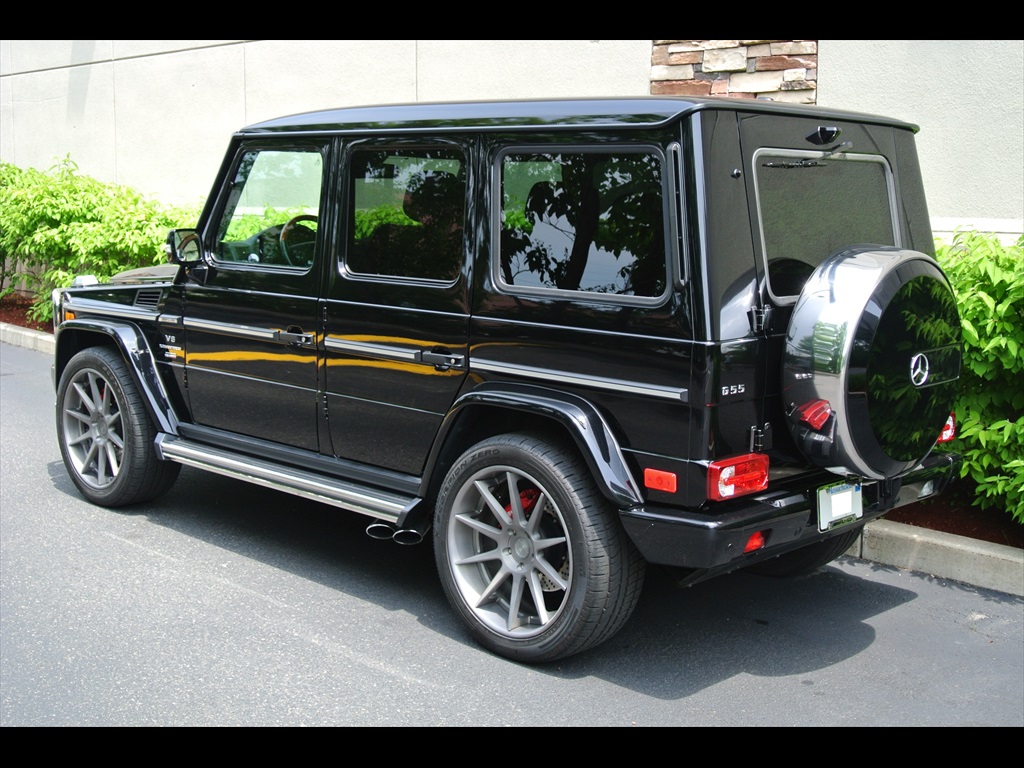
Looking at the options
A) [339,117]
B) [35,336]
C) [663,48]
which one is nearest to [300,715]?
[339,117]

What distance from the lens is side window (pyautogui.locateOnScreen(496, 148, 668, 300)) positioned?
12.8 feet

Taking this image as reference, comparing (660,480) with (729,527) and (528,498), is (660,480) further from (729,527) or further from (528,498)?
(528,498)

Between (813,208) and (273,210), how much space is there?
2566 mm

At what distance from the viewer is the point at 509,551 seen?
14.3 ft

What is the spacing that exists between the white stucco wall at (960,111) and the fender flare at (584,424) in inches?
152

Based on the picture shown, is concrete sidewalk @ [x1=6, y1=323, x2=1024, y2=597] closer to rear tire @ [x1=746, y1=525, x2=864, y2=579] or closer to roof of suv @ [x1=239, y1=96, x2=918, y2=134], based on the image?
rear tire @ [x1=746, y1=525, x2=864, y2=579]

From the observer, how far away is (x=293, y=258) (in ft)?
17.0

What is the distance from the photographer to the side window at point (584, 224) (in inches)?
154

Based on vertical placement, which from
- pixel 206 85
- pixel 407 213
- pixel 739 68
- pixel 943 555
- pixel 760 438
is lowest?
pixel 943 555

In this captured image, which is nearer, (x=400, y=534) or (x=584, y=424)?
(x=584, y=424)

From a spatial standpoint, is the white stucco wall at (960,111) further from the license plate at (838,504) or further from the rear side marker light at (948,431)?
the license plate at (838,504)

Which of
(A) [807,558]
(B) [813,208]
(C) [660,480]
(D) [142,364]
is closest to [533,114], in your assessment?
(B) [813,208]

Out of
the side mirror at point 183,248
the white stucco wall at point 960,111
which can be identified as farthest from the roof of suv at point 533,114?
the white stucco wall at point 960,111

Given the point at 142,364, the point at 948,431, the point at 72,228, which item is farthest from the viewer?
the point at 72,228
